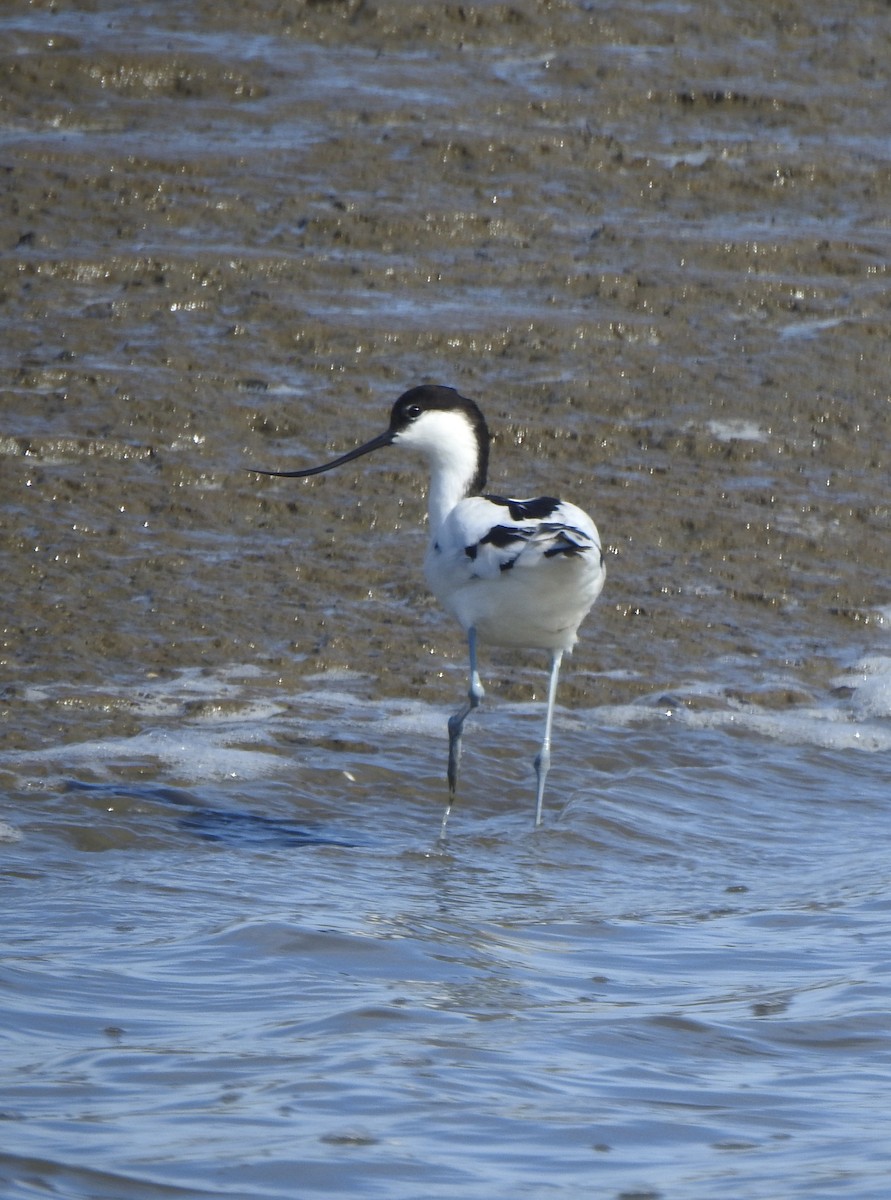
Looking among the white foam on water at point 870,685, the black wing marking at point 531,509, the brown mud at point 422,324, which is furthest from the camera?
the brown mud at point 422,324

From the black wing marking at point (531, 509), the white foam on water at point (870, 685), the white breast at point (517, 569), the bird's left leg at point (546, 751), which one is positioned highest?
the black wing marking at point (531, 509)

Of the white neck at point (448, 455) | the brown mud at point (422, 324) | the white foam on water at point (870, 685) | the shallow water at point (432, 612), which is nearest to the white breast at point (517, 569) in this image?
the white neck at point (448, 455)

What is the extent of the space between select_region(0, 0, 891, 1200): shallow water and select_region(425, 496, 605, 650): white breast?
56 cm

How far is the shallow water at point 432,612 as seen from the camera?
358 centimetres

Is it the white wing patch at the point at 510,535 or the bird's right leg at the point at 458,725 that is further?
the bird's right leg at the point at 458,725

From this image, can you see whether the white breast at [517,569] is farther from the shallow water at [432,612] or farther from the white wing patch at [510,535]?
the shallow water at [432,612]

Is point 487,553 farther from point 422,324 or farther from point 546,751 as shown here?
point 422,324

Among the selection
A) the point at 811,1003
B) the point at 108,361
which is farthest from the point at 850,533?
the point at 811,1003

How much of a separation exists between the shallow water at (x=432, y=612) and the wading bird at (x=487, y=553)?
1.62 feet

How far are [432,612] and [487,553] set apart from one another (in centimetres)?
141

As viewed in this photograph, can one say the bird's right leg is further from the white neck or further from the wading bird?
the white neck

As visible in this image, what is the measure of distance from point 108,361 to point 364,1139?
488 centimetres

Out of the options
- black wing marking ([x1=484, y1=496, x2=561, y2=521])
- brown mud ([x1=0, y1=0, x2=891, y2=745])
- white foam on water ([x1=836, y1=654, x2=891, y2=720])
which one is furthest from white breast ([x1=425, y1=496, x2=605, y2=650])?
white foam on water ([x1=836, y1=654, x2=891, y2=720])

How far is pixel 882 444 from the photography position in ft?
26.0
